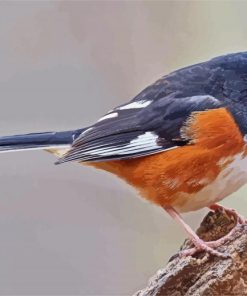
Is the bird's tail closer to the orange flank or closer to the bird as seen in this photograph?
the bird

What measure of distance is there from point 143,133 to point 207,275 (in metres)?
0.28

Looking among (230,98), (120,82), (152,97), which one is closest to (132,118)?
(152,97)

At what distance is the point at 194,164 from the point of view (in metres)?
1.16

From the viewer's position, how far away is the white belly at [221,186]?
1161 millimetres

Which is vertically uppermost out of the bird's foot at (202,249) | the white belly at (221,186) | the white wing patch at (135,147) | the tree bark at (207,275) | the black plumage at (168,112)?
the black plumage at (168,112)

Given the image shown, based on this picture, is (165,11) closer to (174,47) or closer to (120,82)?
(174,47)

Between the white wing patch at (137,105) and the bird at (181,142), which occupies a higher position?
the white wing patch at (137,105)

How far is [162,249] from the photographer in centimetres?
199

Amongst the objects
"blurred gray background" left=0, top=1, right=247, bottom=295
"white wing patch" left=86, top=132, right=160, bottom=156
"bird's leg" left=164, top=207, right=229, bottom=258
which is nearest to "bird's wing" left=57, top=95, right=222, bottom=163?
"white wing patch" left=86, top=132, right=160, bottom=156

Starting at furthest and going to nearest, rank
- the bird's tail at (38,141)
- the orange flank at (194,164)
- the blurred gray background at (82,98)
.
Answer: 1. the blurred gray background at (82,98)
2. the bird's tail at (38,141)
3. the orange flank at (194,164)

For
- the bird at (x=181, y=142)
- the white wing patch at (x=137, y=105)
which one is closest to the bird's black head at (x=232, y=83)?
the bird at (x=181, y=142)

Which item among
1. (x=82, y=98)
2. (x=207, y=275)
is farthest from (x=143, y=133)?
(x=82, y=98)

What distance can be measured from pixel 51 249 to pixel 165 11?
0.75 meters

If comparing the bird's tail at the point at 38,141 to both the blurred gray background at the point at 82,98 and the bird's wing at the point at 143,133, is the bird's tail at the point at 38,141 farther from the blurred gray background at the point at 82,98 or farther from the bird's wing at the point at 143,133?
the blurred gray background at the point at 82,98
